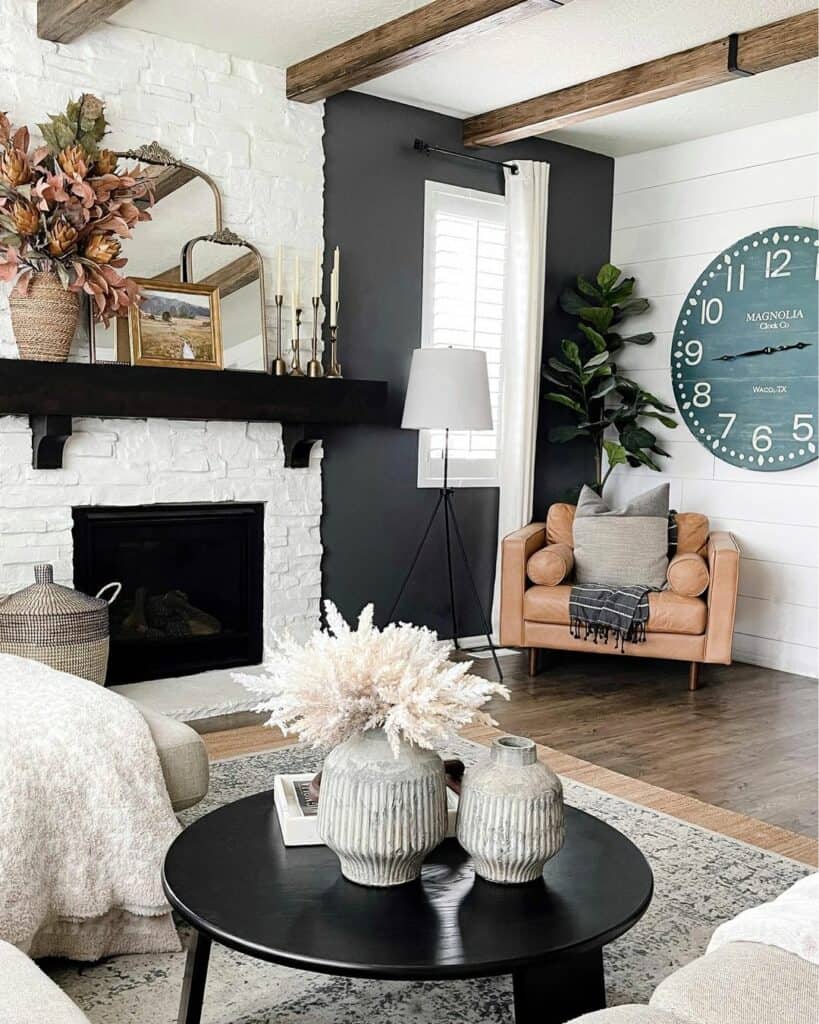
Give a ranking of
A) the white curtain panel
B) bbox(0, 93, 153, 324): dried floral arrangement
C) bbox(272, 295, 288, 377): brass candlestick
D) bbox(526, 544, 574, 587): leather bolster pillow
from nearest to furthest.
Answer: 1. bbox(0, 93, 153, 324): dried floral arrangement
2. bbox(272, 295, 288, 377): brass candlestick
3. bbox(526, 544, 574, 587): leather bolster pillow
4. the white curtain panel

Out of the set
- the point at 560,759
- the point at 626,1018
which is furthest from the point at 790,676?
the point at 626,1018

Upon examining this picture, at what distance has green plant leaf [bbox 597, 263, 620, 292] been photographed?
558cm

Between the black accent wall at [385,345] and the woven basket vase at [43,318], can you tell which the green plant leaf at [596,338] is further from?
the woven basket vase at [43,318]

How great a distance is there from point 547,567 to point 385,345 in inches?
50.5

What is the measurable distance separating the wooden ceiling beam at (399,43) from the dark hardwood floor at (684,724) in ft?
8.24

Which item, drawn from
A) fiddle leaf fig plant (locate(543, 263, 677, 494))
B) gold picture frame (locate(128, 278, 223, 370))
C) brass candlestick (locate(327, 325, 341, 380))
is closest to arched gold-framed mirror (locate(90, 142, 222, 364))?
gold picture frame (locate(128, 278, 223, 370))

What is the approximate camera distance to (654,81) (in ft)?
14.4

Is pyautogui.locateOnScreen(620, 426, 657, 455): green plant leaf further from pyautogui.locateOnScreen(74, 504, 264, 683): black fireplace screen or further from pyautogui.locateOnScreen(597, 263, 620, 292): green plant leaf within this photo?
pyautogui.locateOnScreen(74, 504, 264, 683): black fireplace screen

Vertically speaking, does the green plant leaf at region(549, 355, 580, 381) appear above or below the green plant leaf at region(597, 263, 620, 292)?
below

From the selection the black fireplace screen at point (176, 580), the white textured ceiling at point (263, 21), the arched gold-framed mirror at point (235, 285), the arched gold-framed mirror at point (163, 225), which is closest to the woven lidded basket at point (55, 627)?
the black fireplace screen at point (176, 580)

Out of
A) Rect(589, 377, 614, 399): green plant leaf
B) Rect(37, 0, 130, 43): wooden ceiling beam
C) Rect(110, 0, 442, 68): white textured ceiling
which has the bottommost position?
Rect(589, 377, 614, 399): green plant leaf

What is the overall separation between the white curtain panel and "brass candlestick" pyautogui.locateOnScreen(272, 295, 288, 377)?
1.29 metres

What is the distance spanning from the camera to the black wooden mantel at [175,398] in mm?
3824

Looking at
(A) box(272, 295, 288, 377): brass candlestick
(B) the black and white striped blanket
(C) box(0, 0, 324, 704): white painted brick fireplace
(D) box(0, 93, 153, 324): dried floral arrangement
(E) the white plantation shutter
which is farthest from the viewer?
(E) the white plantation shutter
